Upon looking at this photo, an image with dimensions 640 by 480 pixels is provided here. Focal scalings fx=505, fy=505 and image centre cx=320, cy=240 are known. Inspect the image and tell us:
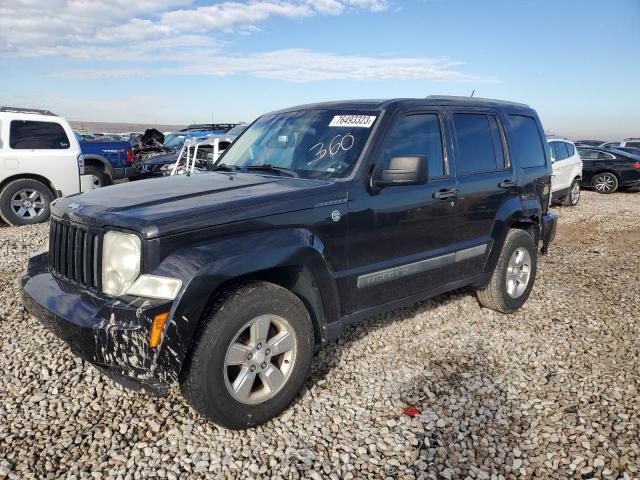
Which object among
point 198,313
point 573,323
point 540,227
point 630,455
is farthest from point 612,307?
point 198,313

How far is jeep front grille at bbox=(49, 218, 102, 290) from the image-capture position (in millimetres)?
2813

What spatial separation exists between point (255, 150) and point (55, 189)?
21.1ft

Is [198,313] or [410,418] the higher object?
[198,313]

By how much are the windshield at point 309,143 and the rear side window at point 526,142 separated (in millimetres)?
1964

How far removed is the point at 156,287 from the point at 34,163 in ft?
Result: 25.2

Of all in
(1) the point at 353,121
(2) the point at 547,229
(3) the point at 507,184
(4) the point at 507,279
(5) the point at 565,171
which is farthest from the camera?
(5) the point at 565,171

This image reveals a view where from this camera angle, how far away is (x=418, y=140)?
3.92 metres

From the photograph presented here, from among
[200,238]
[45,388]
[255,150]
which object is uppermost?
[255,150]

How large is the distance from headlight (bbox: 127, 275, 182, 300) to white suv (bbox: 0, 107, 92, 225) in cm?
745

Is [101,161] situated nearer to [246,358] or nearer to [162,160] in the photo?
[162,160]

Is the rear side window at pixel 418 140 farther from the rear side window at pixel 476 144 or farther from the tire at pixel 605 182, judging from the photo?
the tire at pixel 605 182

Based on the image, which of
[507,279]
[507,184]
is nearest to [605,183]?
[507,279]

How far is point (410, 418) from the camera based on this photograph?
3.19 metres

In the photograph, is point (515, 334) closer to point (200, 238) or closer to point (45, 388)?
point (200, 238)
